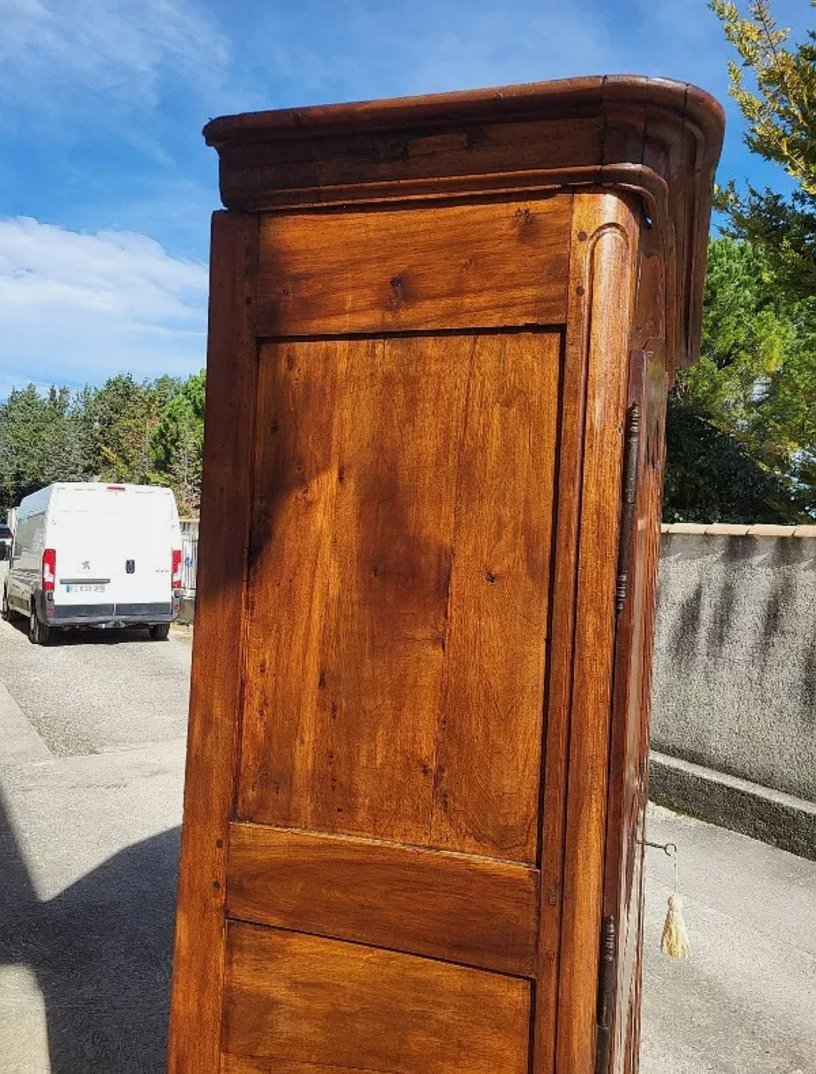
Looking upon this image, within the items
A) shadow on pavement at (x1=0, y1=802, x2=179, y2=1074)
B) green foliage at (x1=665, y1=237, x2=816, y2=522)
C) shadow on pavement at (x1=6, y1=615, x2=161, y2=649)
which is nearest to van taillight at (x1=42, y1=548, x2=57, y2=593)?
shadow on pavement at (x1=6, y1=615, x2=161, y2=649)

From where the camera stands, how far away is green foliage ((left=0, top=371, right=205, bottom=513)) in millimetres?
40406

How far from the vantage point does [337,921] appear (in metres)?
1.62

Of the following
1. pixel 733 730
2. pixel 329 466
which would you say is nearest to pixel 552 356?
Result: pixel 329 466

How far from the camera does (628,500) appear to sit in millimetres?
1522

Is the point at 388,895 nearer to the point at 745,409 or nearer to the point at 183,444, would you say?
the point at 745,409

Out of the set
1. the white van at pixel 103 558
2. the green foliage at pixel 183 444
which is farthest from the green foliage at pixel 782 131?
the green foliage at pixel 183 444

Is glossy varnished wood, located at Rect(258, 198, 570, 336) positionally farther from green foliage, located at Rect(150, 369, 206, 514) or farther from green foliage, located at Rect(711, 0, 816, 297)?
green foliage, located at Rect(150, 369, 206, 514)

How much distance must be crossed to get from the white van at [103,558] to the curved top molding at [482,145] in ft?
38.8

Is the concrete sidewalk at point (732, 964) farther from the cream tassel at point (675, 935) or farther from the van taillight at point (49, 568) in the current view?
the van taillight at point (49, 568)

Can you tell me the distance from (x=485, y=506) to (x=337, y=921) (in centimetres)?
79

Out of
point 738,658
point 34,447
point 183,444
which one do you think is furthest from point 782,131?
point 34,447

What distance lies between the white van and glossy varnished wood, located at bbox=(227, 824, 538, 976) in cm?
1180

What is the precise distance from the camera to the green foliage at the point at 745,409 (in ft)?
29.8

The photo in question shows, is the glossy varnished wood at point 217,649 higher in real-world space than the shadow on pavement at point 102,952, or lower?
higher
